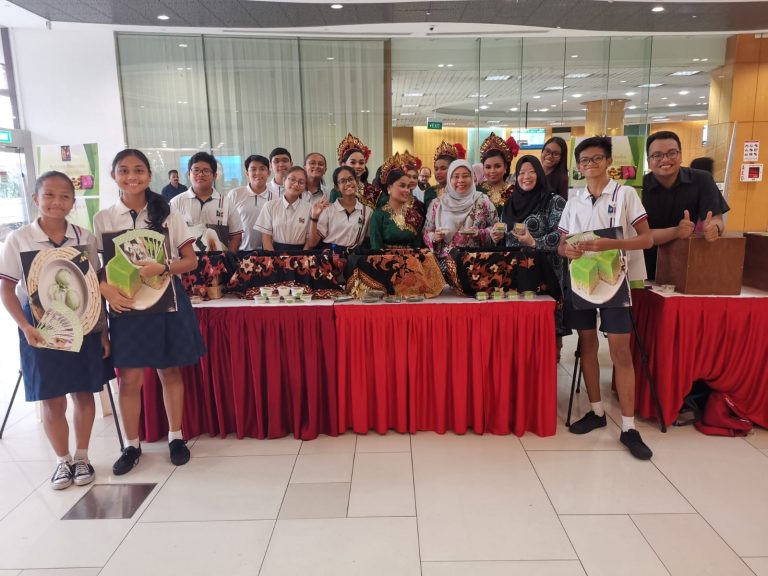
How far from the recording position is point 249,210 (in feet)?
12.2

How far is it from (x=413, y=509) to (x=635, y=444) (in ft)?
4.14

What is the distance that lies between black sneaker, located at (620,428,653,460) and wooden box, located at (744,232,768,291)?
115 cm

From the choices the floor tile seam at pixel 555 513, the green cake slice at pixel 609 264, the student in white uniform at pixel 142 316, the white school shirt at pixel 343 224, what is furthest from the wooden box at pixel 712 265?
the student in white uniform at pixel 142 316

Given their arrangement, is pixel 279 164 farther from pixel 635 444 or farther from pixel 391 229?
pixel 635 444

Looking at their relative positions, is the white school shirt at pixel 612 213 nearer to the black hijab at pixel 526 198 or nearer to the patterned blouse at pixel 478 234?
the black hijab at pixel 526 198

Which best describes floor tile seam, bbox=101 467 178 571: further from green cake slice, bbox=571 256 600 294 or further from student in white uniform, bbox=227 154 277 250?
green cake slice, bbox=571 256 600 294

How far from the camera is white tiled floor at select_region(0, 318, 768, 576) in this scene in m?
1.86

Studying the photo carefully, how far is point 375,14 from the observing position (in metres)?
5.84

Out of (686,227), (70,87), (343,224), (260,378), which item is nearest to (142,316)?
(260,378)

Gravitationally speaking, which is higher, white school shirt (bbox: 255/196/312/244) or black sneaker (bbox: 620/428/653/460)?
white school shirt (bbox: 255/196/312/244)

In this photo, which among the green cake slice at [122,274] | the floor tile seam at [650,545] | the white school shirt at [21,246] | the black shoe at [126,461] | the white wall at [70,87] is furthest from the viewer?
the white wall at [70,87]

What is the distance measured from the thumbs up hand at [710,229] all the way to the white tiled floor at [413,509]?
3.62ft

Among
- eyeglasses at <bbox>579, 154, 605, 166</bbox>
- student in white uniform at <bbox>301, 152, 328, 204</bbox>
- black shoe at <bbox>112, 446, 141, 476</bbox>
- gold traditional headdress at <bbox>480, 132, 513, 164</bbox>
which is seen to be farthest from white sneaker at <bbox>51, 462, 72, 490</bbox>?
gold traditional headdress at <bbox>480, 132, 513, 164</bbox>

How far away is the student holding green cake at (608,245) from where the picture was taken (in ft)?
8.30
